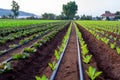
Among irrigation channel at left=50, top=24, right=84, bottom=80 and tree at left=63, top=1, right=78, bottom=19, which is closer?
irrigation channel at left=50, top=24, right=84, bottom=80

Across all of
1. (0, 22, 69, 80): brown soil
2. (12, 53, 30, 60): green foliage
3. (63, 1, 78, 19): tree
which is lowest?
(63, 1, 78, 19): tree

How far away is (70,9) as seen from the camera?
395ft

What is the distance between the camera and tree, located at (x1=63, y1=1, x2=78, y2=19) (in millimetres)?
119812

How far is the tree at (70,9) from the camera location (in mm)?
119812

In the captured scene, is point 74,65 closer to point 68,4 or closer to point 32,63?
point 32,63

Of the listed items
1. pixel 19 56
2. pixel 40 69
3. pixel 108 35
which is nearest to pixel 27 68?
pixel 40 69

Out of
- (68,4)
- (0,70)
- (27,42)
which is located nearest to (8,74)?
(0,70)

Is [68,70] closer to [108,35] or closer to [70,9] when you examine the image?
[108,35]

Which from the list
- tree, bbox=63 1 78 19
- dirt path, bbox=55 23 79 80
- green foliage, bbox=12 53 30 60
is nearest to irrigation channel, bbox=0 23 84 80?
dirt path, bbox=55 23 79 80

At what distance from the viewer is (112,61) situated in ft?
29.6

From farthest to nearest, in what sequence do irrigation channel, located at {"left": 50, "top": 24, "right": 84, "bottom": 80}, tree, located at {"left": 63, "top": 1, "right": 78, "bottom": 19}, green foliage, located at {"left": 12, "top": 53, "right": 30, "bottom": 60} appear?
tree, located at {"left": 63, "top": 1, "right": 78, "bottom": 19} < green foliage, located at {"left": 12, "top": 53, "right": 30, "bottom": 60} < irrigation channel, located at {"left": 50, "top": 24, "right": 84, "bottom": 80}

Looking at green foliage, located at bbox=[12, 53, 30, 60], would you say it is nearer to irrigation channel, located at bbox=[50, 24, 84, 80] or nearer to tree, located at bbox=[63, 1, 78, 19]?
irrigation channel, located at bbox=[50, 24, 84, 80]

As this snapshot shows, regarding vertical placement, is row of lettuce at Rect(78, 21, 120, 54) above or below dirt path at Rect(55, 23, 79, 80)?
below

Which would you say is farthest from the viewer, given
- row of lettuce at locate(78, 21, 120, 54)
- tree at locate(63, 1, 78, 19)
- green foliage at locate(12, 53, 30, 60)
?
tree at locate(63, 1, 78, 19)
